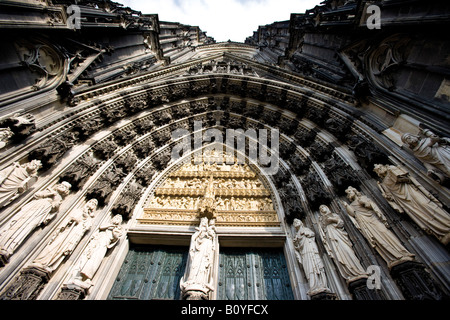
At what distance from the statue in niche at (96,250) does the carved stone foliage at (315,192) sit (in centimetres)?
415

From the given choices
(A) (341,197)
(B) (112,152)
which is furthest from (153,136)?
(A) (341,197)

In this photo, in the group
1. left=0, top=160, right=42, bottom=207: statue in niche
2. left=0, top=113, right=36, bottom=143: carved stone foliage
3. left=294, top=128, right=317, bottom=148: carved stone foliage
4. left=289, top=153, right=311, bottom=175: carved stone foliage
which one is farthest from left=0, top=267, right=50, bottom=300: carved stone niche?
left=294, top=128, right=317, bottom=148: carved stone foliage

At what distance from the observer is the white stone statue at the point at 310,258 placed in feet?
11.0

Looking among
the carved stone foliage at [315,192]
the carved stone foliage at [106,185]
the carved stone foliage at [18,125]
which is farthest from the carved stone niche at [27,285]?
the carved stone foliage at [315,192]

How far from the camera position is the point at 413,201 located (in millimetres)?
2893

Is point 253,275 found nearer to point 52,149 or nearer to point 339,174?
point 339,174

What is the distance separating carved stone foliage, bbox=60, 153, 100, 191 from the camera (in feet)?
14.4

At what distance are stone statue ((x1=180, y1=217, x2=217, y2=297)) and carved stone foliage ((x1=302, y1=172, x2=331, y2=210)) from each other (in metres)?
2.24

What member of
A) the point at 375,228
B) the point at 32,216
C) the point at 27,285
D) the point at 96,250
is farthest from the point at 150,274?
the point at 375,228

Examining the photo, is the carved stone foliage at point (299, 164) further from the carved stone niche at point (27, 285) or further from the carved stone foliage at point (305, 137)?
the carved stone niche at point (27, 285)

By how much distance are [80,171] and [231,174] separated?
13.6 feet

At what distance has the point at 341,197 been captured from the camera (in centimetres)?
427

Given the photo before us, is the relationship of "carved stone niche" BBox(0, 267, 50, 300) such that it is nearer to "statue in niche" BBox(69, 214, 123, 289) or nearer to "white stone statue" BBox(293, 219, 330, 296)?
"statue in niche" BBox(69, 214, 123, 289)

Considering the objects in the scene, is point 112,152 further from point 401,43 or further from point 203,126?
point 401,43
